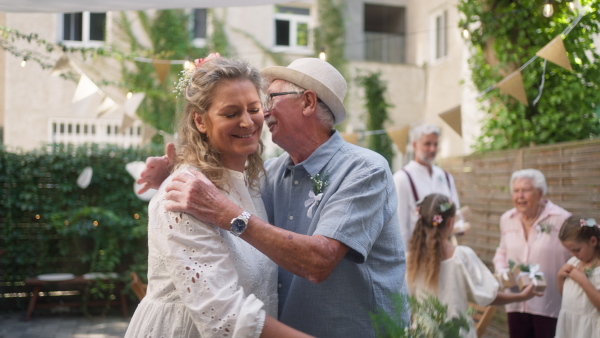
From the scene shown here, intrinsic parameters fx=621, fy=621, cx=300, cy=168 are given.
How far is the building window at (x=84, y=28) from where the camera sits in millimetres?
13992

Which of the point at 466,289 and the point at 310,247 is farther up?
the point at 310,247

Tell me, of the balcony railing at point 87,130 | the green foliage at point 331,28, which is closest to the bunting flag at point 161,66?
the balcony railing at point 87,130

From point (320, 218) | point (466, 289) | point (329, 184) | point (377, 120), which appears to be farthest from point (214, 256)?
point (377, 120)

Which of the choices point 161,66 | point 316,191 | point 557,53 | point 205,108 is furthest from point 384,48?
point 205,108

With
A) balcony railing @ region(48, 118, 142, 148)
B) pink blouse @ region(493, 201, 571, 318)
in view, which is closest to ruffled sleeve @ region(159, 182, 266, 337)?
pink blouse @ region(493, 201, 571, 318)

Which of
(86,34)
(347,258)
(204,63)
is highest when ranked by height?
(86,34)

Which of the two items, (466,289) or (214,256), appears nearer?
(214,256)

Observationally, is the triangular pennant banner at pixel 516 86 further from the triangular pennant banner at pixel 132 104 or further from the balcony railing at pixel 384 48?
the balcony railing at pixel 384 48

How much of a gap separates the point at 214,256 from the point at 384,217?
28.5 inches

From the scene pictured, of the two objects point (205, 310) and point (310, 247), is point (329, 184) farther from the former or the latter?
point (205, 310)

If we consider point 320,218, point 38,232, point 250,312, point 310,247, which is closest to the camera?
point 250,312

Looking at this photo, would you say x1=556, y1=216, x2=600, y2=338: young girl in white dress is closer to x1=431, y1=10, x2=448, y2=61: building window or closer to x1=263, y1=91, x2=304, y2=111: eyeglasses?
x1=263, y1=91, x2=304, y2=111: eyeglasses

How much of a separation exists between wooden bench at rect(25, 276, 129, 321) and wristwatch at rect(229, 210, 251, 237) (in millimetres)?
7442

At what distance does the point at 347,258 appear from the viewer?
2178 mm
